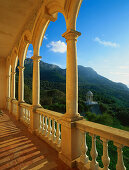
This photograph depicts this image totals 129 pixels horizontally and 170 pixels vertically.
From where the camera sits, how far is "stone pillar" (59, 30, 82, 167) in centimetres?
321

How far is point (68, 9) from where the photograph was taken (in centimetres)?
355

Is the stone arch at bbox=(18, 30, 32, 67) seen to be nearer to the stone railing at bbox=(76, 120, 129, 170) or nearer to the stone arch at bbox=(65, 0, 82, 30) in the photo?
the stone arch at bbox=(65, 0, 82, 30)

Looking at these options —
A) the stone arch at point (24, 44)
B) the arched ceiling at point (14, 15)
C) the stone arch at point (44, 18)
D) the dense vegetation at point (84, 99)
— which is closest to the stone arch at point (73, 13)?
the stone arch at point (44, 18)

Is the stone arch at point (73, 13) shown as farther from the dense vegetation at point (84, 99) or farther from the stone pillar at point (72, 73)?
the dense vegetation at point (84, 99)

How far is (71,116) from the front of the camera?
3.34 meters

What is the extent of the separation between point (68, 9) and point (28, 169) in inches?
193

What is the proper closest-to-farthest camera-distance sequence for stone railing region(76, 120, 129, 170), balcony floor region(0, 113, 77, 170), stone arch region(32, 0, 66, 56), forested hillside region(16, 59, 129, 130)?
stone railing region(76, 120, 129, 170)
balcony floor region(0, 113, 77, 170)
stone arch region(32, 0, 66, 56)
forested hillside region(16, 59, 129, 130)

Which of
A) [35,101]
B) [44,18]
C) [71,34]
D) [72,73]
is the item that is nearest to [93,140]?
[72,73]

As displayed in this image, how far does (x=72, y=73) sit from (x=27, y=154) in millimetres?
3091

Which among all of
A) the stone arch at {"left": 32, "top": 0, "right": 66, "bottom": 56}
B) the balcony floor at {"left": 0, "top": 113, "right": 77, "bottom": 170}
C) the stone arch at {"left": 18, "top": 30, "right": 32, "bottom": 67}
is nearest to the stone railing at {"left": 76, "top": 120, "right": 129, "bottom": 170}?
the balcony floor at {"left": 0, "top": 113, "right": 77, "bottom": 170}

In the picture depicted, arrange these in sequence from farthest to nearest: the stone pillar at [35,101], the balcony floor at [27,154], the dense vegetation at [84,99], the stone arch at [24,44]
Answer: the dense vegetation at [84,99]
the stone arch at [24,44]
the stone pillar at [35,101]
the balcony floor at [27,154]

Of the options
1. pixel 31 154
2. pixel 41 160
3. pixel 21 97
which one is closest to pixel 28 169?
pixel 41 160

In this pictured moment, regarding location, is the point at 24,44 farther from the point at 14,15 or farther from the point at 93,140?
the point at 93,140

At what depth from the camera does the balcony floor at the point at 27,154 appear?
3162mm
